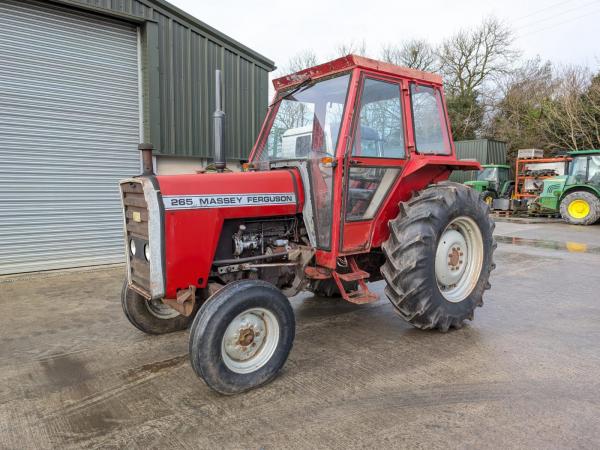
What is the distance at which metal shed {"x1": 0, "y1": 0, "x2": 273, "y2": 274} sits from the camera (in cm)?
620

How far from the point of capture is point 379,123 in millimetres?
3701

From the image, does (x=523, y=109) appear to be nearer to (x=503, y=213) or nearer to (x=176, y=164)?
(x=503, y=213)

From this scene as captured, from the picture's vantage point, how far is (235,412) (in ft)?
8.62

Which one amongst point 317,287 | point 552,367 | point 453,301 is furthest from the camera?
point 317,287

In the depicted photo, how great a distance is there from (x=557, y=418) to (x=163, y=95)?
6841 millimetres

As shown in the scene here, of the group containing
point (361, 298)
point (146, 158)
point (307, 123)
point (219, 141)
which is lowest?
point (361, 298)

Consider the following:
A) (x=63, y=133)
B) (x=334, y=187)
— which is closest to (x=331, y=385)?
(x=334, y=187)

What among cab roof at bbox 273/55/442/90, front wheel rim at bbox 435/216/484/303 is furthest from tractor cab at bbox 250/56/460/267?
front wheel rim at bbox 435/216/484/303

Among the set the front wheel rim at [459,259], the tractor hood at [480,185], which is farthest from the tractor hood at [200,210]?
the tractor hood at [480,185]

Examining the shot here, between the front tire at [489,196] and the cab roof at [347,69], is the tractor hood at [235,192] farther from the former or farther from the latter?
the front tire at [489,196]

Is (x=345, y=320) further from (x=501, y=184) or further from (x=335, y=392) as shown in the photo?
(x=501, y=184)

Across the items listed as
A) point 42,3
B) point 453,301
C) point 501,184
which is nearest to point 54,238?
point 42,3

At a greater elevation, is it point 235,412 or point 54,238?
point 54,238

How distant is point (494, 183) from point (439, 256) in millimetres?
16287
